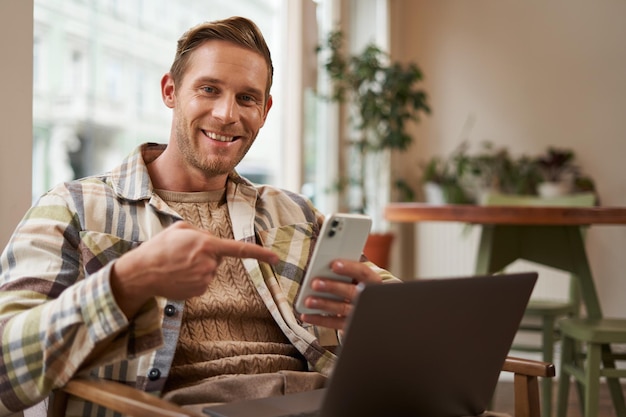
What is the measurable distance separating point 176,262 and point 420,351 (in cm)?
36

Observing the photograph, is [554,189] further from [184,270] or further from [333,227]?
[184,270]

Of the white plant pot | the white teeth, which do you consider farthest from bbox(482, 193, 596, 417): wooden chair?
the white teeth

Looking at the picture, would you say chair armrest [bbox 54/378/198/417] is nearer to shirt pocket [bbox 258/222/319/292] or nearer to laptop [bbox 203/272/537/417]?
laptop [bbox 203/272/537/417]

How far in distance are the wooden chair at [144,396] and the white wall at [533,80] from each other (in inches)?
139

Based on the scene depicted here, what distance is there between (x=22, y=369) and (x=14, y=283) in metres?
0.17

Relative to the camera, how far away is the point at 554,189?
457cm

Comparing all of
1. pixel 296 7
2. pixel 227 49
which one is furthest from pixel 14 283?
pixel 296 7

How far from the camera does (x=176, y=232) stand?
1063 millimetres

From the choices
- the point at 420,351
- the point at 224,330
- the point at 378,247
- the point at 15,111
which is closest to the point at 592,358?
the point at 224,330

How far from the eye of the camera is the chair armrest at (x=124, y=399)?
3.23 feet

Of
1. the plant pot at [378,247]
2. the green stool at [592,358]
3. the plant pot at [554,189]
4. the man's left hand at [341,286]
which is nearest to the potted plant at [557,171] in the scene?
the plant pot at [554,189]

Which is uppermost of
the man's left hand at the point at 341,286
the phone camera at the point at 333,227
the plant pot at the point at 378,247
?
the phone camera at the point at 333,227

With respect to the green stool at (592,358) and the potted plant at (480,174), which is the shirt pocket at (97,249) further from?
the potted plant at (480,174)

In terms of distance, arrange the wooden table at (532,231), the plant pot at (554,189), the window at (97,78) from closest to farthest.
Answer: the window at (97,78), the wooden table at (532,231), the plant pot at (554,189)
